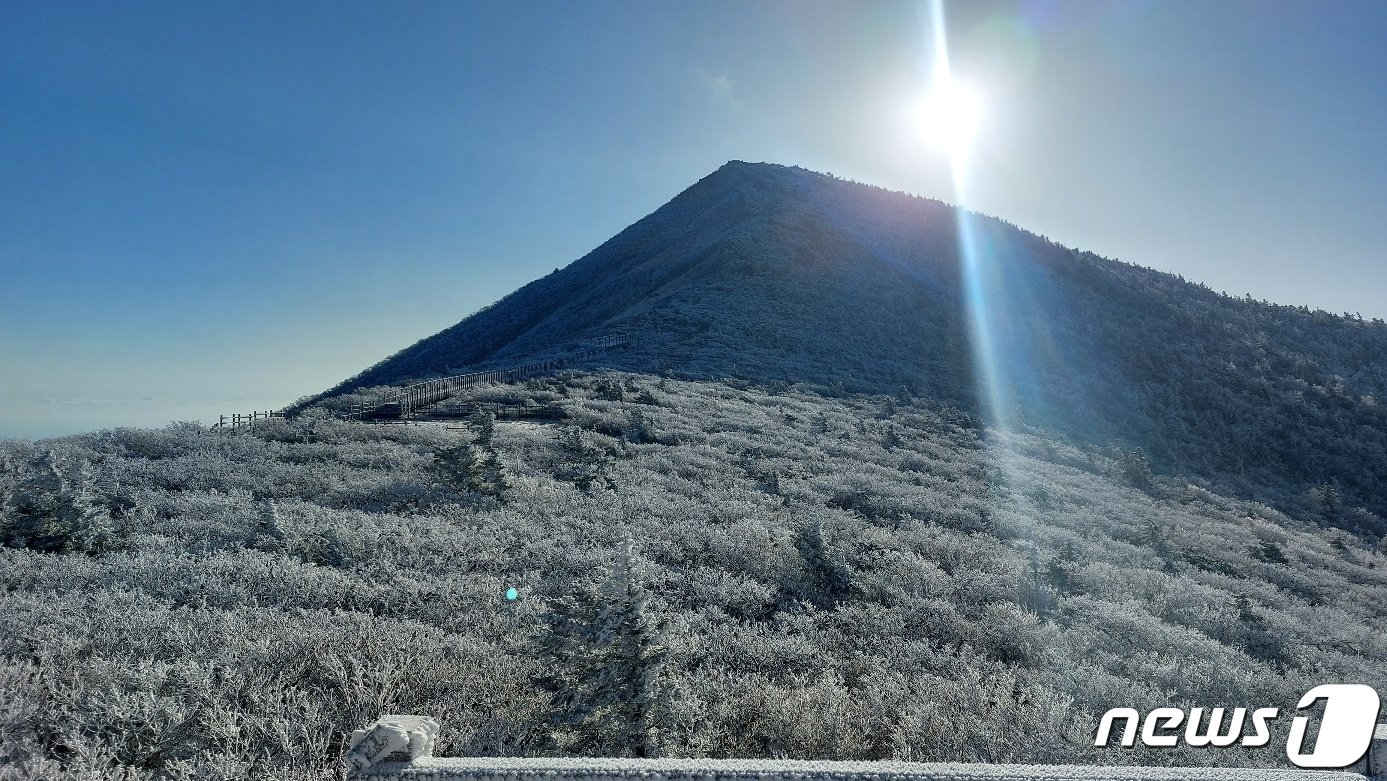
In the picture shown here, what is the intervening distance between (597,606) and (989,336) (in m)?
47.1

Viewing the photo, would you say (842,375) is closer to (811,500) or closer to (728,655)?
(811,500)

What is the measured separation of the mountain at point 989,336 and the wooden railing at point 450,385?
293 centimetres

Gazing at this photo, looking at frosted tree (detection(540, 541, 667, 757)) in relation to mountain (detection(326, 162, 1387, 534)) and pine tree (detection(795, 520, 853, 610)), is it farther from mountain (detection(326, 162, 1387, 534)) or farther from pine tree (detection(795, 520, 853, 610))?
mountain (detection(326, 162, 1387, 534))

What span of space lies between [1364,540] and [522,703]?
102ft

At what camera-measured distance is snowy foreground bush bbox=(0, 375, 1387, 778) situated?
4.64 m

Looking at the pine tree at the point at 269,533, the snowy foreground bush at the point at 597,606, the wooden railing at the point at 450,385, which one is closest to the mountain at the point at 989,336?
A: the wooden railing at the point at 450,385

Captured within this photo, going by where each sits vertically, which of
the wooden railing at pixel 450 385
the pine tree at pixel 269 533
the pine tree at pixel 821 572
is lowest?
the pine tree at pixel 821 572

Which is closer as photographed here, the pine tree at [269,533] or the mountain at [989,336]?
the pine tree at [269,533]

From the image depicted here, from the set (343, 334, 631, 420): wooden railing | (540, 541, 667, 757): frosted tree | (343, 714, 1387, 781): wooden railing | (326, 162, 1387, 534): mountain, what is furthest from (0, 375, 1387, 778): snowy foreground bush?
(326, 162, 1387, 534): mountain

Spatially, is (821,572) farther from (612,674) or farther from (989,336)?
(989,336)

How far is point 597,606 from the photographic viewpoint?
491 cm

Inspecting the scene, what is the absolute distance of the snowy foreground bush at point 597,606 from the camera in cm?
464

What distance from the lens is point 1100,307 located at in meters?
52.8

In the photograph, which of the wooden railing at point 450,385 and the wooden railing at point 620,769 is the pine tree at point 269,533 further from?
the wooden railing at point 450,385
